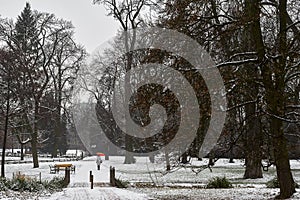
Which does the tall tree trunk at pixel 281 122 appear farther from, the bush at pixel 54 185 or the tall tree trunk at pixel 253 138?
the bush at pixel 54 185

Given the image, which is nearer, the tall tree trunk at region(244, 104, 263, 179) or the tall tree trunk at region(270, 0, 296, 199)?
the tall tree trunk at region(270, 0, 296, 199)

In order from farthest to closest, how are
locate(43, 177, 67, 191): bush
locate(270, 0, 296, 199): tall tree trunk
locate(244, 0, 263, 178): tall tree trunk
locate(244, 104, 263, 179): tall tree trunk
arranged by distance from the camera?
1. locate(43, 177, 67, 191): bush
2. locate(244, 104, 263, 179): tall tree trunk
3. locate(244, 0, 263, 178): tall tree trunk
4. locate(270, 0, 296, 199): tall tree trunk

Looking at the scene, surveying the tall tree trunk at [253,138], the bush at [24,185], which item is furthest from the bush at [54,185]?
the tall tree trunk at [253,138]

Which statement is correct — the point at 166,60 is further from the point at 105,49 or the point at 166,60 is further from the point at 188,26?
the point at 105,49

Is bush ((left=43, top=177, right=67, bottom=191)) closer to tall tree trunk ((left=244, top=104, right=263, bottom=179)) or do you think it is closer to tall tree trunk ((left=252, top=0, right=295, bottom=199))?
tall tree trunk ((left=244, top=104, right=263, bottom=179))

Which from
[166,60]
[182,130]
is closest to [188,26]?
[166,60]

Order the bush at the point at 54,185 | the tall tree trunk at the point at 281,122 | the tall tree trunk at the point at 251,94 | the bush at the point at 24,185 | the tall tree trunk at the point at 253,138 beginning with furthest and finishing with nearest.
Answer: the bush at the point at 54,185 → the bush at the point at 24,185 → the tall tree trunk at the point at 253,138 → the tall tree trunk at the point at 251,94 → the tall tree trunk at the point at 281,122

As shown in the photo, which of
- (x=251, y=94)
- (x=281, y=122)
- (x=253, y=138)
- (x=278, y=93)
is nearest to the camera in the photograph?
(x=278, y=93)

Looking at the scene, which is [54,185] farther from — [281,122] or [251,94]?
[281,122]

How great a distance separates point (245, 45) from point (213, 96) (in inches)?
135

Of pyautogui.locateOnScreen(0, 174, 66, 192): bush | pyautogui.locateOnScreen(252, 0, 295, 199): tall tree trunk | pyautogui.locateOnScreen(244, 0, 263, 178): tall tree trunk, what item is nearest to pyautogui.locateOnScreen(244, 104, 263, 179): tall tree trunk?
pyautogui.locateOnScreen(244, 0, 263, 178): tall tree trunk

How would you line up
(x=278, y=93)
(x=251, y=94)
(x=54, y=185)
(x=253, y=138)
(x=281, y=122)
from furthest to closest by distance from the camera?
(x=54, y=185) → (x=253, y=138) → (x=251, y=94) → (x=281, y=122) → (x=278, y=93)

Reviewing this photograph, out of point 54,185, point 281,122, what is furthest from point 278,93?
point 54,185

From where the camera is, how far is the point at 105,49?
4344 centimetres
